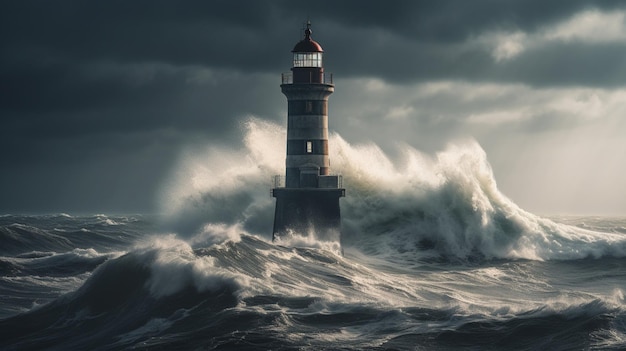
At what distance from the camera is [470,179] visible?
3919 cm

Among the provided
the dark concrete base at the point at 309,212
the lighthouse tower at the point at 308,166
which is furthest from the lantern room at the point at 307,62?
the dark concrete base at the point at 309,212

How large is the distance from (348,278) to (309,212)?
7213 mm

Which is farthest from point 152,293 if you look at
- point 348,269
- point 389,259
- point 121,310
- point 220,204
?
point 220,204

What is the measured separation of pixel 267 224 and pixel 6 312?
15359mm

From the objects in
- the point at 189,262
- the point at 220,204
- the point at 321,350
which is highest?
the point at 220,204

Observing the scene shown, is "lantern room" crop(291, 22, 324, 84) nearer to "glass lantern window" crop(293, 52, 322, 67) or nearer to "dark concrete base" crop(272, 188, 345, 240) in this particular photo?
"glass lantern window" crop(293, 52, 322, 67)

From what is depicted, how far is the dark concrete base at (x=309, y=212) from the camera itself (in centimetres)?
3444

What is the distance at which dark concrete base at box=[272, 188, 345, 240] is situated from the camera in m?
34.4

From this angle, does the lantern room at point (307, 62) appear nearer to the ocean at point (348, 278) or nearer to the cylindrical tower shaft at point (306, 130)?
the cylindrical tower shaft at point (306, 130)

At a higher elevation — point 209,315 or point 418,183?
point 418,183

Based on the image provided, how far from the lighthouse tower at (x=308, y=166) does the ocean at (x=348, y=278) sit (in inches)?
24.1

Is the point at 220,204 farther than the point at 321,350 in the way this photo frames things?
Yes

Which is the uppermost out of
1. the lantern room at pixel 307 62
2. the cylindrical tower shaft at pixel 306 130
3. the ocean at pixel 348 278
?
the lantern room at pixel 307 62

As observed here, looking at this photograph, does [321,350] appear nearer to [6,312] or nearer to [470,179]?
[6,312]
